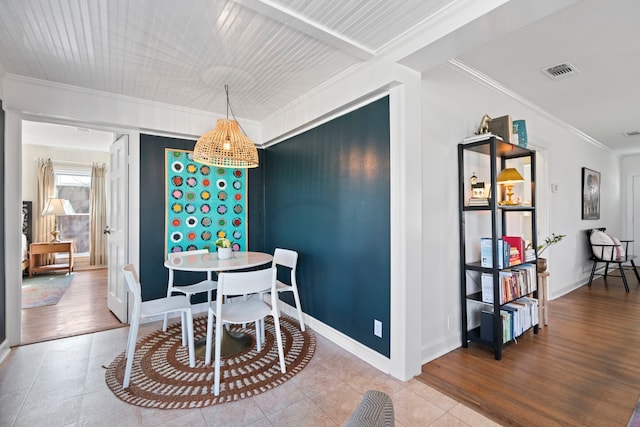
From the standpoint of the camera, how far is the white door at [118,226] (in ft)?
10.6

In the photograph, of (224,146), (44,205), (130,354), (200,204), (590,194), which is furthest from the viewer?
(44,205)

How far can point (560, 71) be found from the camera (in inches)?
107

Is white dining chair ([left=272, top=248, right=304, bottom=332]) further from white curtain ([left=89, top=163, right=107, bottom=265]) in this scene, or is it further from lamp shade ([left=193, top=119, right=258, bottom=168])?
white curtain ([left=89, top=163, right=107, bottom=265])

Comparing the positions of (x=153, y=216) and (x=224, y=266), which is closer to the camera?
(x=224, y=266)

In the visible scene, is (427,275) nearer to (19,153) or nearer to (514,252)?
(514,252)

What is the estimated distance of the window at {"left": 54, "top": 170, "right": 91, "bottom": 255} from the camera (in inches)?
248

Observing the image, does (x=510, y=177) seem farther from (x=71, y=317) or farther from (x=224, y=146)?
(x=71, y=317)

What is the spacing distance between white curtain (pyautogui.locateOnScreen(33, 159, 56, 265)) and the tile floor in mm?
4447

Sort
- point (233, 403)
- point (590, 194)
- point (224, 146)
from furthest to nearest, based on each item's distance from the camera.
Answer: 1. point (590, 194)
2. point (224, 146)
3. point (233, 403)

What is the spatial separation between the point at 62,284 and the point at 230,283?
467 cm

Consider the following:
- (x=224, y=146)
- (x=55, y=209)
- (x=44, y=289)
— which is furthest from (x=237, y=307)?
(x=55, y=209)

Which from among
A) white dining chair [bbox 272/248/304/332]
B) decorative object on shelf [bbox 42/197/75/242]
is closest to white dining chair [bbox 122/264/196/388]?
white dining chair [bbox 272/248/304/332]

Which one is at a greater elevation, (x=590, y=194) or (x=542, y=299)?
(x=590, y=194)

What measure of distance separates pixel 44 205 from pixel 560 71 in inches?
330
